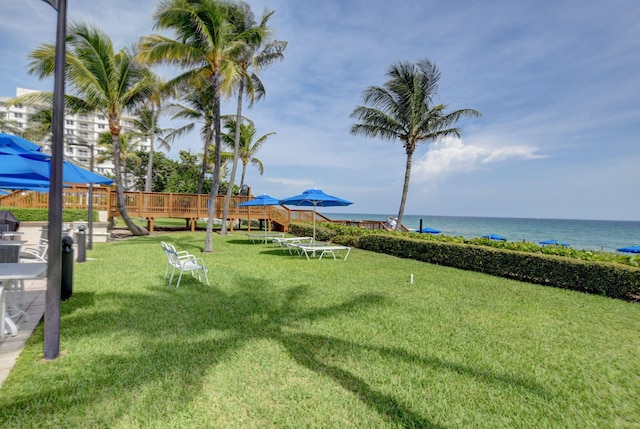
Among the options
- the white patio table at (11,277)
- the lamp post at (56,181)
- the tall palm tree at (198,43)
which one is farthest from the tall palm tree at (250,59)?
the white patio table at (11,277)

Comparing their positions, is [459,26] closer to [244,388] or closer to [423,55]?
[423,55]

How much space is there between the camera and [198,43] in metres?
11.7

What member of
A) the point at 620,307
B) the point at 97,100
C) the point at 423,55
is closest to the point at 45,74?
A: the point at 97,100

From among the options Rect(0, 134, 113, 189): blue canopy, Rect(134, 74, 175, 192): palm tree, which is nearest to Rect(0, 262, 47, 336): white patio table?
Rect(0, 134, 113, 189): blue canopy

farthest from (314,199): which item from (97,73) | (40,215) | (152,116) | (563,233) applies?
(563,233)

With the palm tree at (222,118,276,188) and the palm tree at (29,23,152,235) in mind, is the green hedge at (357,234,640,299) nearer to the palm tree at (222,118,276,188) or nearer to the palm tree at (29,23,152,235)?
the palm tree at (29,23,152,235)

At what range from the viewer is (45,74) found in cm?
1397

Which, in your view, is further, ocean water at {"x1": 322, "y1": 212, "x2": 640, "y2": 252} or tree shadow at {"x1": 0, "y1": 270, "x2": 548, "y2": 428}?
ocean water at {"x1": 322, "y1": 212, "x2": 640, "y2": 252}

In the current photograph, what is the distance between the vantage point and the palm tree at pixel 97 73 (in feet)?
42.7

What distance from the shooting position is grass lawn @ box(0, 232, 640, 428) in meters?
2.70

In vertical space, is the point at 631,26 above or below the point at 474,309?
above

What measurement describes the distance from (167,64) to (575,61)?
1624cm

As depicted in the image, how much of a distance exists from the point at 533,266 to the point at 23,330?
1072cm

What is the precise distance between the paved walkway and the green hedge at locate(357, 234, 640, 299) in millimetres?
10396
